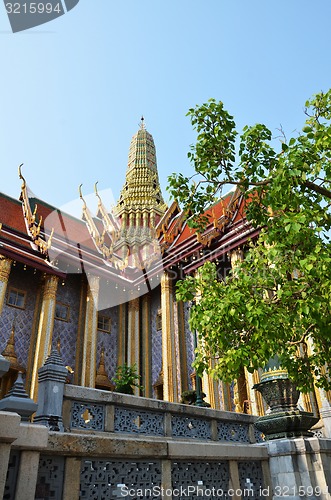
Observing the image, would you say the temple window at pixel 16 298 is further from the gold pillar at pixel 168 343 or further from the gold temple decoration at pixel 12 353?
the gold pillar at pixel 168 343

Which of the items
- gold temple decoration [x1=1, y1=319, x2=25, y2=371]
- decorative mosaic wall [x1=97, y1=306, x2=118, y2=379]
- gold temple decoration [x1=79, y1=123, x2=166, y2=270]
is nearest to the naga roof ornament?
gold temple decoration [x1=1, y1=319, x2=25, y2=371]

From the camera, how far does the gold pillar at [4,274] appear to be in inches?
558

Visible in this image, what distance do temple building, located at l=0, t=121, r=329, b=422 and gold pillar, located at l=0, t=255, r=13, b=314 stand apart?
4 centimetres

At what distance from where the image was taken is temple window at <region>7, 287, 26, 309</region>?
609 inches

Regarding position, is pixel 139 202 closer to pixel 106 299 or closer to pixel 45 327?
pixel 106 299

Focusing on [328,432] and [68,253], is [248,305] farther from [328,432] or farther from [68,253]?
[68,253]

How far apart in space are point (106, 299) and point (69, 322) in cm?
243

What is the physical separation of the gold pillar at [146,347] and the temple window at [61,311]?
3.57m

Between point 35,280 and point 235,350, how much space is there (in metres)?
12.9

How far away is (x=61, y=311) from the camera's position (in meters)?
16.8

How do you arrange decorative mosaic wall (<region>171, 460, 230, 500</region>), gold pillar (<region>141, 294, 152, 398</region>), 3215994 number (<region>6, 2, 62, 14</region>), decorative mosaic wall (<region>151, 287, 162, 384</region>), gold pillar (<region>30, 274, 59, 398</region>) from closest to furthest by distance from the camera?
decorative mosaic wall (<region>171, 460, 230, 500</region>), 3215994 number (<region>6, 2, 62, 14</region>), gold pillar (<region>30, 274, 59, 398</region>), gold pillar (<region>141, 294, 152, 398</region>), decorative mosaic wall (<region>151, 287, 162, 384</region>)

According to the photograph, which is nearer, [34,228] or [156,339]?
[34,228]

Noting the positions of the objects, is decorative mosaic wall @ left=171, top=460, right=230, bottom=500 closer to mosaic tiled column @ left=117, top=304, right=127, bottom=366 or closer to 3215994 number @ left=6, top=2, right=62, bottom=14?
3215994 number @ left=6, top=2, right=62, bottom=14

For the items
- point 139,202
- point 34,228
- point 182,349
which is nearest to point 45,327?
point 34,228
